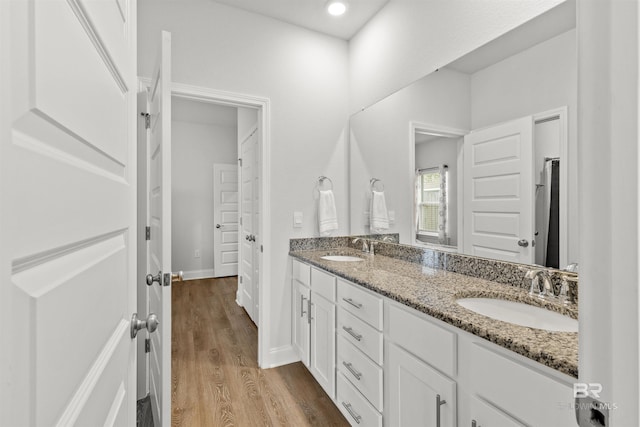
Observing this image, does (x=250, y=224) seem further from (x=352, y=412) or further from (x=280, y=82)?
(x=352, y=412)

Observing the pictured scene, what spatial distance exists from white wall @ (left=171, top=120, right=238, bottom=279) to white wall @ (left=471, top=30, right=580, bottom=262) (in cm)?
457

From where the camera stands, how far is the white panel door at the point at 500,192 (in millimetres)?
1419

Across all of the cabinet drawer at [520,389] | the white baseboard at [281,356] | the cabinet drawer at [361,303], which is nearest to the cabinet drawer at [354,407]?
the cabinet drawer at [361,303]

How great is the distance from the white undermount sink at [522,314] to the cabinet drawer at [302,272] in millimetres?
1103

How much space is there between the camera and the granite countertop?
2.64ft

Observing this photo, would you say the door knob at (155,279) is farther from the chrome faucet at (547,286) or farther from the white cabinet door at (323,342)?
the chrome faucet at (547,286)

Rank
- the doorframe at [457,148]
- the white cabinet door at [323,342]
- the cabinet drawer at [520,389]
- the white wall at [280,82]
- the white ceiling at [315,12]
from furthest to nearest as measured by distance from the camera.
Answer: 1. the white ceiling at [315,12]
2. the white wall at [280,82]
3. the white cabinet door at [323,342]
4. the doorframe at [457,148]
5. the cabinet drawer at [520,389]

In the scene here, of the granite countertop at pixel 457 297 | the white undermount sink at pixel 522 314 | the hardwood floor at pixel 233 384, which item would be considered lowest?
the hardwood floor at pixel 233 384

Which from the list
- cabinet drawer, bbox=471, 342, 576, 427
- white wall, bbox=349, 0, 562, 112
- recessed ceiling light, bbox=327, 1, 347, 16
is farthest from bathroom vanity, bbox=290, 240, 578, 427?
recessed ceiling light, bbox=327, 1, 347, 16

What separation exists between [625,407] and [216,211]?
213 inches

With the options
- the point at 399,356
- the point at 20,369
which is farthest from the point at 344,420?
the point at 20,369

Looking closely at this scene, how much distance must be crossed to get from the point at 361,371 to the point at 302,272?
35.5 inches

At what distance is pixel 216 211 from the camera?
5344mm
